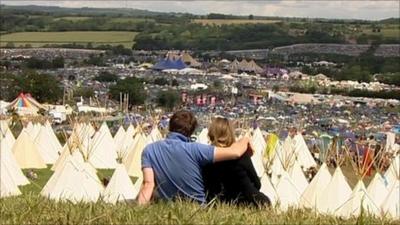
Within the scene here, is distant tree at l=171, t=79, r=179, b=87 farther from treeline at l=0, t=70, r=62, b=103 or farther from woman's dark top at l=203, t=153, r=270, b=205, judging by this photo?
woman's dark top at l=203, t=153, r=270, b=205

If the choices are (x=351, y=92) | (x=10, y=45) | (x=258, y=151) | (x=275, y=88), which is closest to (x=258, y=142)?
(x=258, y=151)

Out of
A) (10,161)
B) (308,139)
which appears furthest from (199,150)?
(308,139)

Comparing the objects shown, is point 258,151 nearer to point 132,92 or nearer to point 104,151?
point 104,151

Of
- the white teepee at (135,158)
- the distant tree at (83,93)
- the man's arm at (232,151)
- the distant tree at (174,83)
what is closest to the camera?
the man's arm at (232,151)

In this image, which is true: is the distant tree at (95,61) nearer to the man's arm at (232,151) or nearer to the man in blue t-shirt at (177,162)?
the man in blue t-shirt at (177,162)

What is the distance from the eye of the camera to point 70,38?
531ft

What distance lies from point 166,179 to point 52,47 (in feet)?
489

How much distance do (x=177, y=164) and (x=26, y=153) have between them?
19.1 m

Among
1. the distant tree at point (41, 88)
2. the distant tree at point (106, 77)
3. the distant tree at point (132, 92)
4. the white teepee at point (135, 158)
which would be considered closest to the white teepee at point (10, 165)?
the white teepee at point (135, 158)

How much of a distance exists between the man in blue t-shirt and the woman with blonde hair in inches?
3.4

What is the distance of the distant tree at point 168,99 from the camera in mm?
72188

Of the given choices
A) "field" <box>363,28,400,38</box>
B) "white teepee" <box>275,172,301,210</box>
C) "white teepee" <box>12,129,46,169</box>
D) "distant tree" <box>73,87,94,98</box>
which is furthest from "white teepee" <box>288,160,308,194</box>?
"field" <box>363,28,400,38</box>

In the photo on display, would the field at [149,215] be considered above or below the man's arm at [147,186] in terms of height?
above

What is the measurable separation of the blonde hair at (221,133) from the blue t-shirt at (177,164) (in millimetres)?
146
